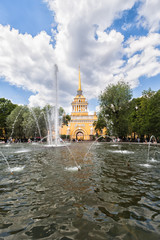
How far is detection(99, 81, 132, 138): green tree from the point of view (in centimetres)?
3081

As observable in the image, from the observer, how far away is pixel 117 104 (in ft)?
A: 103

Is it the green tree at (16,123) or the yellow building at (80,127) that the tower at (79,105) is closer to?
the yellow building at (80,127)

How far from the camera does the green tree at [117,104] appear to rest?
30812 millimetres

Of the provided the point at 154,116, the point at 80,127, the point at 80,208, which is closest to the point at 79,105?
the point at 80,127

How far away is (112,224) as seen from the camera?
8.39 feet

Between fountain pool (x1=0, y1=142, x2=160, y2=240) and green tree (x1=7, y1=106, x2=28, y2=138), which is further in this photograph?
green tree (x1=7, y1=106, x2=28, y2=138)

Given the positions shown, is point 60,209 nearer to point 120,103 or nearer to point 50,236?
point 50,236

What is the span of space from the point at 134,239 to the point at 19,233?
1933mm

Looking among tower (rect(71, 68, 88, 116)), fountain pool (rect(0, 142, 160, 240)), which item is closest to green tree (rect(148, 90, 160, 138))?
fountain pool (rect(0, 142, 160, 240))

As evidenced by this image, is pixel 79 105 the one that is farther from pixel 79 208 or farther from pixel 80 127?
pixel 79 208

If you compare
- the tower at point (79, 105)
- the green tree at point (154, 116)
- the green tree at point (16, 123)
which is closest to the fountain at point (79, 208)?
the green tree at point (154, 116)

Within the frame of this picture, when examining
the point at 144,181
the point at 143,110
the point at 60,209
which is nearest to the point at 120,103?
the point at 143,110

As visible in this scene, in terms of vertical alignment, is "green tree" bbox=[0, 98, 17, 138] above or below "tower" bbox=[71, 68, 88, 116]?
below

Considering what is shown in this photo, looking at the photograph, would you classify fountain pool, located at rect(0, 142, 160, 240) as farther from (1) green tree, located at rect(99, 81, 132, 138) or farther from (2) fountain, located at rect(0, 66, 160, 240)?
(1) green tree, located at rect(99, 81, 132, 138)
